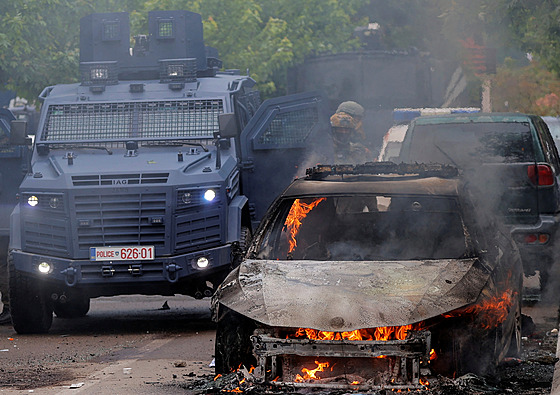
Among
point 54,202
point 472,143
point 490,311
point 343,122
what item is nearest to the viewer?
point 490,311

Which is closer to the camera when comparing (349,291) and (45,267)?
(349,291)

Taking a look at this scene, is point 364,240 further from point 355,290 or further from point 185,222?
point 185,222

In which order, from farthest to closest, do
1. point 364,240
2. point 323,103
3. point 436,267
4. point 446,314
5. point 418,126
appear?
point 323,103 < point 418,126 < point 364,240 < point 436,267 < point 446,314

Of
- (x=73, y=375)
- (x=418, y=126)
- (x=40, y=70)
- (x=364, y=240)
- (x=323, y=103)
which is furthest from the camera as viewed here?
(x=40, y=70)

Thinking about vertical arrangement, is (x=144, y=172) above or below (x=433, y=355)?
above

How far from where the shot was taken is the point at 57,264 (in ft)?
39.8

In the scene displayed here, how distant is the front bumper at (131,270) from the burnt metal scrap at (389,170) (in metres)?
3.56

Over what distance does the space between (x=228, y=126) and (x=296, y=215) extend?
4636mm

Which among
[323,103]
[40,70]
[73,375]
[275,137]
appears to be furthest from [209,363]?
[40,70]

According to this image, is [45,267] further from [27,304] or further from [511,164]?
[511,164]

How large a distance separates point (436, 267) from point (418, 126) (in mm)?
6198

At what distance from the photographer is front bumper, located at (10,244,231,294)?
1205 centimetres

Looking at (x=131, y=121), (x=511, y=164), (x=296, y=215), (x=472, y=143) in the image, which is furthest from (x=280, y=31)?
(x=296, y=215)

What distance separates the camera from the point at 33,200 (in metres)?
12.3
